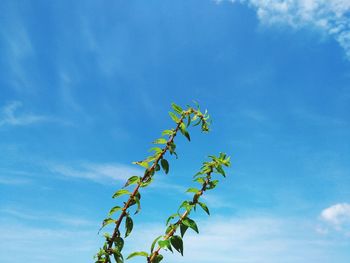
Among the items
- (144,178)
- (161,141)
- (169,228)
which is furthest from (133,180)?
(169,228)

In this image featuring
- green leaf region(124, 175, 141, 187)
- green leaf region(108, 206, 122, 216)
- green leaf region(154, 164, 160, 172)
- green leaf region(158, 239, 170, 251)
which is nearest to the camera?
green leaf region(158, 239, 170, 251)

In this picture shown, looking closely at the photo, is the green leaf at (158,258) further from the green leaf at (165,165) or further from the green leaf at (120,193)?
the green leaf at (165,165)

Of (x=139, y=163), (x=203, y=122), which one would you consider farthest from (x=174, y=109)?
(x=139, y=163)

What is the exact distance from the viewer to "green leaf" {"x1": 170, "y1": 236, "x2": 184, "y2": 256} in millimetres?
4137

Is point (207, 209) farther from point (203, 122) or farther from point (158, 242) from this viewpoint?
point (203, 122)

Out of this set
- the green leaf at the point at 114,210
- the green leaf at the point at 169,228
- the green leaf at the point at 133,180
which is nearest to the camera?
the green leaf at the point at 169,228

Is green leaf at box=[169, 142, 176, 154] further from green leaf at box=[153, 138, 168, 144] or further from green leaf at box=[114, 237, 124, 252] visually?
green leaf at box=[114, 237, 124, 252]

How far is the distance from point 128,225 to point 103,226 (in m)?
0.26

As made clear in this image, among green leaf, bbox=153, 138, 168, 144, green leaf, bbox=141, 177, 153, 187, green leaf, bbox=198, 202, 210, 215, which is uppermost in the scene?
green leaf, bbox=153, 138, 168, 144

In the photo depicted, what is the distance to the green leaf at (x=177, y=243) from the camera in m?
4.14

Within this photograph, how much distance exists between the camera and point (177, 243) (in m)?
4.14

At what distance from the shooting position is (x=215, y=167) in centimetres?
464

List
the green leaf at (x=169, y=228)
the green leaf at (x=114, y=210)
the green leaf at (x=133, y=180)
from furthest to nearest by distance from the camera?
the green leaf at (x=133, y=180) → the green leaf at (x=114, y=210) → the green leaf at (x=169, y=228)

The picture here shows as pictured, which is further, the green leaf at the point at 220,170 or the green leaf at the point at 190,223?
the green leaf at the point at 220,170
